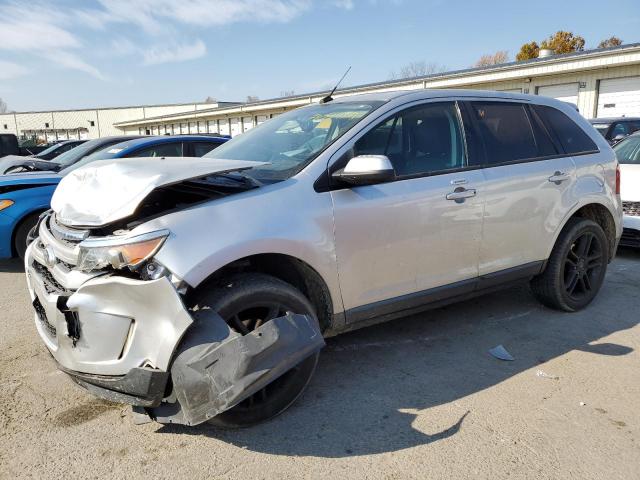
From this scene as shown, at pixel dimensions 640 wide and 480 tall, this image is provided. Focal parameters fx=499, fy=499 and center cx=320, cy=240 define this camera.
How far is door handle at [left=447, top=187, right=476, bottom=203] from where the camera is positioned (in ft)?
11.3

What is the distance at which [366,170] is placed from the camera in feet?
9.48

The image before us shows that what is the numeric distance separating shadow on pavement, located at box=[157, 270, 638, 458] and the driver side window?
1351mm

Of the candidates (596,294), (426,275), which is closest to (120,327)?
(426,275)

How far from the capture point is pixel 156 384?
234 cm

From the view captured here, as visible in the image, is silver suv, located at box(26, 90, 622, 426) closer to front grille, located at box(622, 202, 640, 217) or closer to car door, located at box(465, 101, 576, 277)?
car door, located at box(465, 101, 576, 277)

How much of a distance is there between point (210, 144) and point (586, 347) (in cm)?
596

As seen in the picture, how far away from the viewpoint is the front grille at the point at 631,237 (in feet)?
20.2

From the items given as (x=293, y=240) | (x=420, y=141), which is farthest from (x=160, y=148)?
(x=293, y=240)

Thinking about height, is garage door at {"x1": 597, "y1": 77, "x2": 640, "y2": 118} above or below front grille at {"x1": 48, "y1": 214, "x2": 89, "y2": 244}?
above

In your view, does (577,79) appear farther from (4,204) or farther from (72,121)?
(72,121)

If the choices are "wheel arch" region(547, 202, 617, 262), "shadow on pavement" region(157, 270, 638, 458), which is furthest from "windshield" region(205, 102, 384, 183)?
"wheel arch" region(547, 202, 617, 262)

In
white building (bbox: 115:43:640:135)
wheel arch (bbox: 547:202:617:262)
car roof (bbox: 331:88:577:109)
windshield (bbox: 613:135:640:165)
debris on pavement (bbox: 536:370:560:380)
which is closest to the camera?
debris on pavement (bbox: 536:370:560:380)

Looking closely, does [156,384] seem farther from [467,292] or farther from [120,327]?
[467,292]

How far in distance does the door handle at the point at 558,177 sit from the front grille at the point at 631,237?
268 cm
